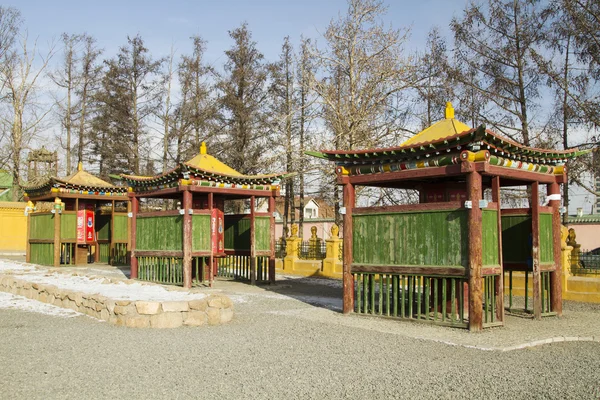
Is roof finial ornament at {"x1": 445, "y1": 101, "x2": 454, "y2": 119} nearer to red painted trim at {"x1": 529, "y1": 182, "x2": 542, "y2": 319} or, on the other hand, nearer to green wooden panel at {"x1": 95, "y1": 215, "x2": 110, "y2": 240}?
red painted trim at {"x1": 529, "y1": 182, "x2": 542, "y2": 319}

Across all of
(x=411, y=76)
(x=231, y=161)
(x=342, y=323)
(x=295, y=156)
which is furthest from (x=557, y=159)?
(x=231, y=161)

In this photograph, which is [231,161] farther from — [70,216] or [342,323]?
[342,323]

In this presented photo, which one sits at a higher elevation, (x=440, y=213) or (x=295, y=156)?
(x=295, y=156)

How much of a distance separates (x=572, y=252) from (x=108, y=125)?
1101 inches

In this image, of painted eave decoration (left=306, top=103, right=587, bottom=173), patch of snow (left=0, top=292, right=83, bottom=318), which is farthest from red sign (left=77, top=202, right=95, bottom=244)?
painted eave decoration (left=306, top=103, right=587, bottom=173)

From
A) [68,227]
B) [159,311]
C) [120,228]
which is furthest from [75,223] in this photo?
[159,311]

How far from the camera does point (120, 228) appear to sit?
78.7 ft

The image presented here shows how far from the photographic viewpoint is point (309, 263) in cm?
2112

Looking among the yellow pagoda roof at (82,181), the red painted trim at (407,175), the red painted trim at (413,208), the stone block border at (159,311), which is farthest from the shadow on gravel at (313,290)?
the yellow pagoda roof at (82,181)

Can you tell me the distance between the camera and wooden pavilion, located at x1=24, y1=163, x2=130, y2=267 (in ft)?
72.1

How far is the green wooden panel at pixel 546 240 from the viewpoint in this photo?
35.9 ft

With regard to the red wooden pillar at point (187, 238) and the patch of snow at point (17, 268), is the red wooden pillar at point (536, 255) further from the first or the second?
the patch of snow at point (17, 268)

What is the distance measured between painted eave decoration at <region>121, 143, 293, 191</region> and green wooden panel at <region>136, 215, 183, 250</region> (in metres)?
0.92

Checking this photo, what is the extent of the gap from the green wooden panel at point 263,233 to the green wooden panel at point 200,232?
1.97 metres
